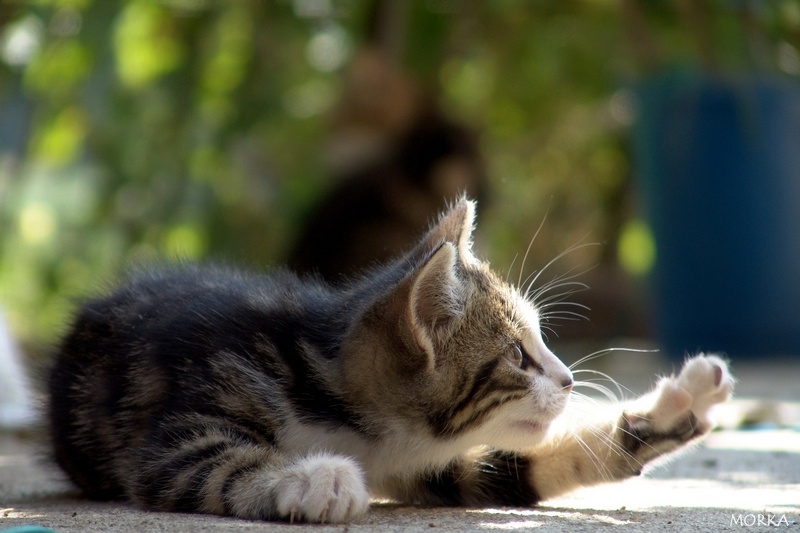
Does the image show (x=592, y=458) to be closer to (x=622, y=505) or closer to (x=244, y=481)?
(x=622, y=505)

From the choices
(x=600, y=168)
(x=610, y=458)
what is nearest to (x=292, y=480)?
(x=610, y=458)

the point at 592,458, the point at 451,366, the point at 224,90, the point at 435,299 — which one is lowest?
the point at 592,458

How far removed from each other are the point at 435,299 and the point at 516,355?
8.2 inches

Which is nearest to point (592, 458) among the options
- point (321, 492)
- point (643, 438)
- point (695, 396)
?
point (643, 438)

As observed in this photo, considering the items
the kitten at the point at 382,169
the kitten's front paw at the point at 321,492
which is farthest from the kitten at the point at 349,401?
the kitten at the point at 382,169

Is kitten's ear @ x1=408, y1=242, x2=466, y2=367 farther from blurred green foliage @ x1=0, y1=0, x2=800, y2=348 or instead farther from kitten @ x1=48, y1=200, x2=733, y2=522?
blurred green foliage @ x1=0, y1=0, x2=800, y2=348

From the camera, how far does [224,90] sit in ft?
20.0

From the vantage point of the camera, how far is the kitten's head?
6.44 feet

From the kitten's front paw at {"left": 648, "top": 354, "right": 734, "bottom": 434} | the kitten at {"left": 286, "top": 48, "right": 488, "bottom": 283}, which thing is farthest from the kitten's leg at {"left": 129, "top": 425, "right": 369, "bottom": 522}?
the kitten at {"left": 286, "top": 48, "right": 488, "bottom": 283}

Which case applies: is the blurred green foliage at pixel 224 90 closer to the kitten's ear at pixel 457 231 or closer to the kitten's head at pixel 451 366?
the kitten's ear at pixel 457 231

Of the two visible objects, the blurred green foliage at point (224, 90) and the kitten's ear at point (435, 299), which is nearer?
the kitten's ear at point (435, 299)

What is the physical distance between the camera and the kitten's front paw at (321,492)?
1752mm

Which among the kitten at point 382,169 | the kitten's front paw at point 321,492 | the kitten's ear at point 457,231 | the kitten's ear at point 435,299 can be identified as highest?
the kitten at point 382,169

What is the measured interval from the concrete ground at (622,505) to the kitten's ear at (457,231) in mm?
560
